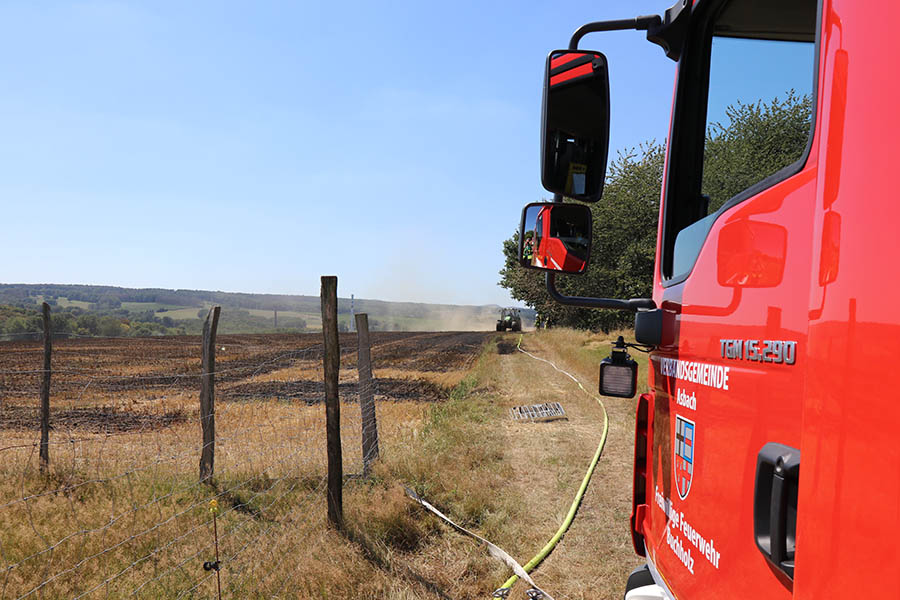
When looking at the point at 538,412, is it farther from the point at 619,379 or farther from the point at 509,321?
the point at 509,321

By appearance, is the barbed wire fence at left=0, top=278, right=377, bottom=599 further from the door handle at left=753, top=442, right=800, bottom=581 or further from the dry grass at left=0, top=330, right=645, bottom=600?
Answer: the door handle at left=753, top=442, right=800, bottom=581

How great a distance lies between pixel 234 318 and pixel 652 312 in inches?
4965

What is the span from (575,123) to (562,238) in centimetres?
42

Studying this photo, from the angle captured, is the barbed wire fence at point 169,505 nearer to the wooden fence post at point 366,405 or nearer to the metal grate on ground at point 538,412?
the wooden fence post at point 366,405

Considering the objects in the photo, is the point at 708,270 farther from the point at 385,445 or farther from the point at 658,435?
the point at 385,445

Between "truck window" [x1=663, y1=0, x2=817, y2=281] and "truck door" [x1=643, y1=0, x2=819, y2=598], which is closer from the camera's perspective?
"truck door" [x1=643, y1=0, x2=819, y2=598]

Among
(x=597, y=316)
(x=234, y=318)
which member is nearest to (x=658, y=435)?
(x=597, y=316)

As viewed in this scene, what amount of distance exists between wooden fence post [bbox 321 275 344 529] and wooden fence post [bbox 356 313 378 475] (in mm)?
1326

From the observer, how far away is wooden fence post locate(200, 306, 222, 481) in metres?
5.63

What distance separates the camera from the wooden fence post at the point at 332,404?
4664 mm

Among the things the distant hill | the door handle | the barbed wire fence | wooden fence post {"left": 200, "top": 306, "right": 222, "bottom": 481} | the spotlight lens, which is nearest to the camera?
the door handle

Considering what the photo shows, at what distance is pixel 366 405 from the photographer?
21.5 feet

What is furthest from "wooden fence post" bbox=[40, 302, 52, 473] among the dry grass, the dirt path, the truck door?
the truck door

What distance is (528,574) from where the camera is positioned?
4.27 metres
